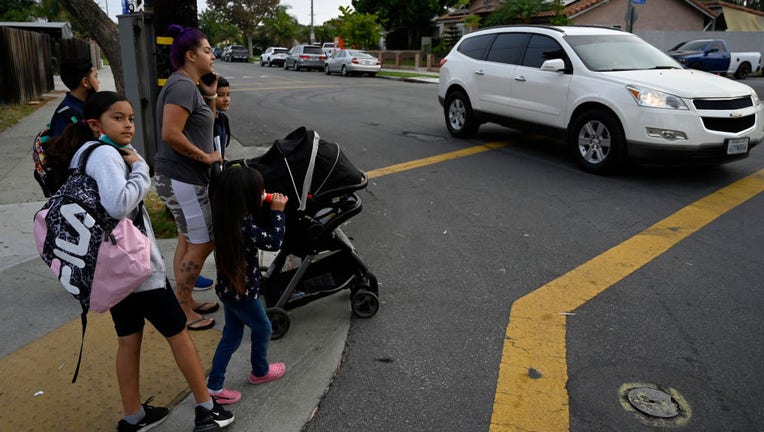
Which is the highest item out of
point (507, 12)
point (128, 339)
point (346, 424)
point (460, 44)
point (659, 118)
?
point (507, 12)

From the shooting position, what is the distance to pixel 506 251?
212 inches

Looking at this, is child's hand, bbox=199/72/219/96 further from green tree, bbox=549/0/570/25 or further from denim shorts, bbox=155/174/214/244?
green tree, bbox=549/0/570/25

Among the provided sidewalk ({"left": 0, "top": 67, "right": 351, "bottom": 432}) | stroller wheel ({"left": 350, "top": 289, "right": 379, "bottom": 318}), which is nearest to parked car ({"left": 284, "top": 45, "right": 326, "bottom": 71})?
sidewalk ({"left": 0, "top": 67, "right": 351, "bottom": 432})

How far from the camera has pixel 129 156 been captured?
2750 millimetres

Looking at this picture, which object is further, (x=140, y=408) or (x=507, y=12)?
(x=507, y=12)

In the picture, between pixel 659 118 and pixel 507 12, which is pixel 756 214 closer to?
pixel 659 118

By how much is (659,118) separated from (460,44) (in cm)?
445

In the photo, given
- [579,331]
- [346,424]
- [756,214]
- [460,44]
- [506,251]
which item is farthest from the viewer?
[460,44]

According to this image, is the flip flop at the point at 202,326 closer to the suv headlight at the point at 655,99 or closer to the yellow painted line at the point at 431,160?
the yellow painted line at the point at 431,160

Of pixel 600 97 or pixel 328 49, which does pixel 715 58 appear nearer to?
pixel 600 97

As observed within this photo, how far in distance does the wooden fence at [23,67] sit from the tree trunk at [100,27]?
886 centimetres

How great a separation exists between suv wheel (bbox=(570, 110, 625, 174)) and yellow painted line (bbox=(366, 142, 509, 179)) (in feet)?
5.75

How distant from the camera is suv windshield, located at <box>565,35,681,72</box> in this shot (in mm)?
8250

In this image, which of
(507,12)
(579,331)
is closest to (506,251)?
(579,331)
